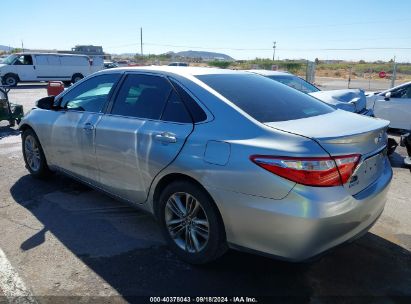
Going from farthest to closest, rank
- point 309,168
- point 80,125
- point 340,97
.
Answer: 1. point 340,97
2. point 80,125
3. point 309,168

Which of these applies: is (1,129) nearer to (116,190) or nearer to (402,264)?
(116,190)

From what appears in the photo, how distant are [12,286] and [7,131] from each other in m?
7.12

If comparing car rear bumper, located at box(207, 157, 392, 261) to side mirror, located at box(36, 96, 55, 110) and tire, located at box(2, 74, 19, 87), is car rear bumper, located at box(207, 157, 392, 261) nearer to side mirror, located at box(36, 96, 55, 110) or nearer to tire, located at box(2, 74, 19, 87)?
side mirror, located at box(36, 96, 55, 110)

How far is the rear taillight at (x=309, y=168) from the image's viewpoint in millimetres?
2512

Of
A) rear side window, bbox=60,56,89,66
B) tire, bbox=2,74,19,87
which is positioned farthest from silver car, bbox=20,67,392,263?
rear side window, bbox=60,56,89,66

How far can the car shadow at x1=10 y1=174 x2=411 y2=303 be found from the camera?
9.69ft

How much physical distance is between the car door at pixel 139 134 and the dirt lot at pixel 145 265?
479 mm

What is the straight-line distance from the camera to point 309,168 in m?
2.51

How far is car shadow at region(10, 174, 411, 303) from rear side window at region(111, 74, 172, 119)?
3.96ft

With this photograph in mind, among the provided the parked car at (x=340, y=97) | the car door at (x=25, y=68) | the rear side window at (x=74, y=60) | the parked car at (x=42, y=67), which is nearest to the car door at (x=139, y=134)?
the parked car at (x=340, y=97)

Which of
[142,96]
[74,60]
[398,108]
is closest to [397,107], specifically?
[398,108]

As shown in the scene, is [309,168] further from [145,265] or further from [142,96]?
[142,96]

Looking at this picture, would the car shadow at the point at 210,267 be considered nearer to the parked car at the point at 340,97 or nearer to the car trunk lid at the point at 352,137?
the car trunk lid at the point at 352,137

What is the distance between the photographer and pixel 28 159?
552cm
